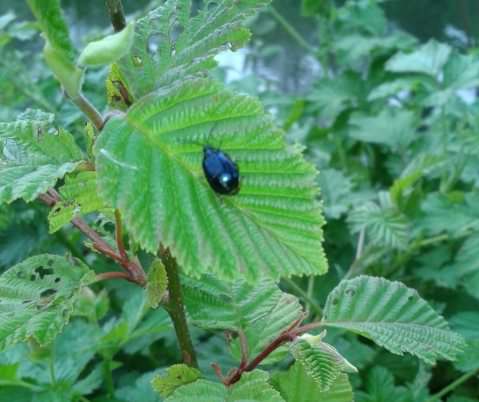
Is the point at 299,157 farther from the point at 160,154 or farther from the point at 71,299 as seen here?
the point at 71,299

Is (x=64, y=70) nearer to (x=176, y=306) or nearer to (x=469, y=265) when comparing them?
(x=176, y=306)

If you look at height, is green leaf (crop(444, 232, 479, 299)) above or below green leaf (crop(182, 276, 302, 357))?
below

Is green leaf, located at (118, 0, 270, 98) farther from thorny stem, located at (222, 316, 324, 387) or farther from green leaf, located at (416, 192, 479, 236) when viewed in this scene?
green leaf, located at (416, 192, 479, 236)

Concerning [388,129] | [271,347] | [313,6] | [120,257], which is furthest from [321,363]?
[313,6]

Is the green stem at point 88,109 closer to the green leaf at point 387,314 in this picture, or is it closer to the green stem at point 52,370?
the green leaf at point 387,314

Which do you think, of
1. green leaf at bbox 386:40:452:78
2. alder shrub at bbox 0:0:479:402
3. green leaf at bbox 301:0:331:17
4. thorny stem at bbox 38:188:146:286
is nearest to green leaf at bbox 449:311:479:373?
alder shrub at bbox 0:0:479:402

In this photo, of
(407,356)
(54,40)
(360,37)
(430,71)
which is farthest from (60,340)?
(360,37)

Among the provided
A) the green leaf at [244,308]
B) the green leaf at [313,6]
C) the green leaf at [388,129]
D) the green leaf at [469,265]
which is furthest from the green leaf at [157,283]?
the green leaf at [313,6]
